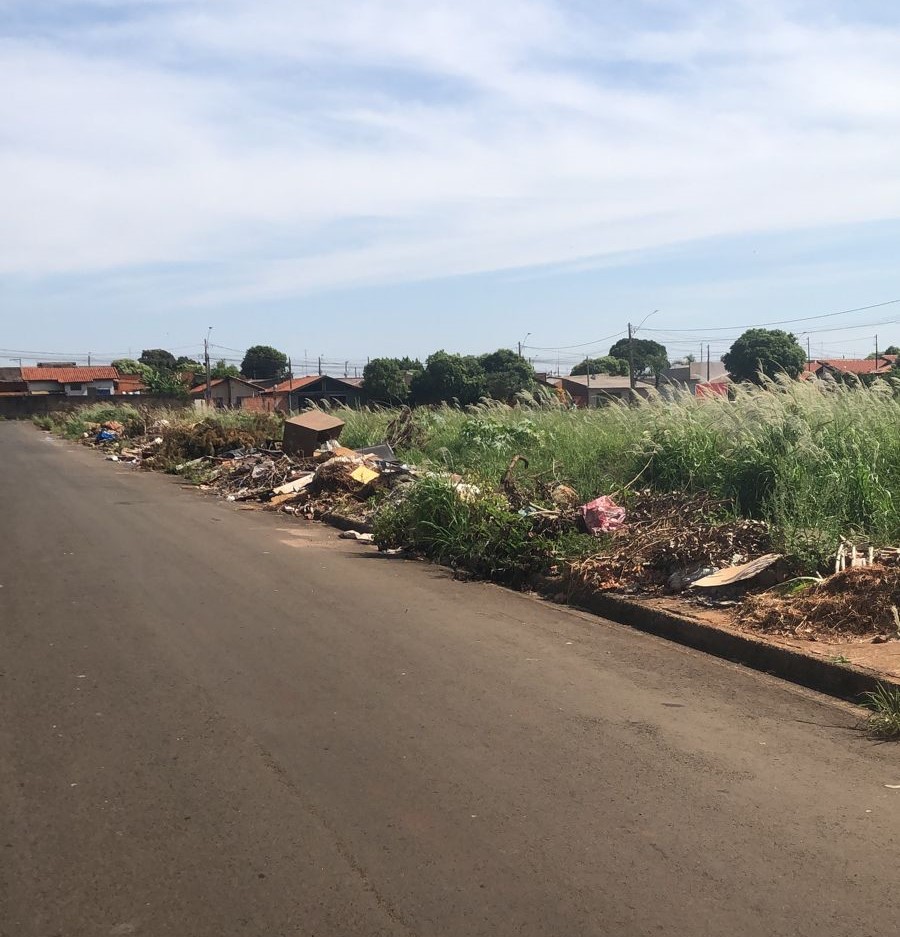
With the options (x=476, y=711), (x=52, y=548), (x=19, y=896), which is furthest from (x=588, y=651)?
(x=52, y=548)

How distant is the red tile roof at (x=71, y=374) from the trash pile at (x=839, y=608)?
366ft

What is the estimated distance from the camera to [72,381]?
112 meters

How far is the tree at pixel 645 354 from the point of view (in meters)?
107

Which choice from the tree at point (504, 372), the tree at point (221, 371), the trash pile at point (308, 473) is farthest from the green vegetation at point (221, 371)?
the trash pile at point (308, 473)

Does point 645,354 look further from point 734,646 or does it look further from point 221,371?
point 734,646

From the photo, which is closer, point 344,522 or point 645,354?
point 344,522

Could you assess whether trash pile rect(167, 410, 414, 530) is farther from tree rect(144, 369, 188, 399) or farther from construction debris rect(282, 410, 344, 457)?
tree rect(144, 369, 188, 399)

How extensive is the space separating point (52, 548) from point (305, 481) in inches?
295

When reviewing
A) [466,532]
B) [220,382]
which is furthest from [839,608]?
[220,382]

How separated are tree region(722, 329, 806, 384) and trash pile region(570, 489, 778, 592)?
191 feet

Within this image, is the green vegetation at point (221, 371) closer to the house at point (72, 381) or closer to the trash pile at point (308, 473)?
the house at point (72, 381)

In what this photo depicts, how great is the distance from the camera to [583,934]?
339 cm

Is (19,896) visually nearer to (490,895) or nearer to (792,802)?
(490,895)

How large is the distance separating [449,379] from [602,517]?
182 ft
